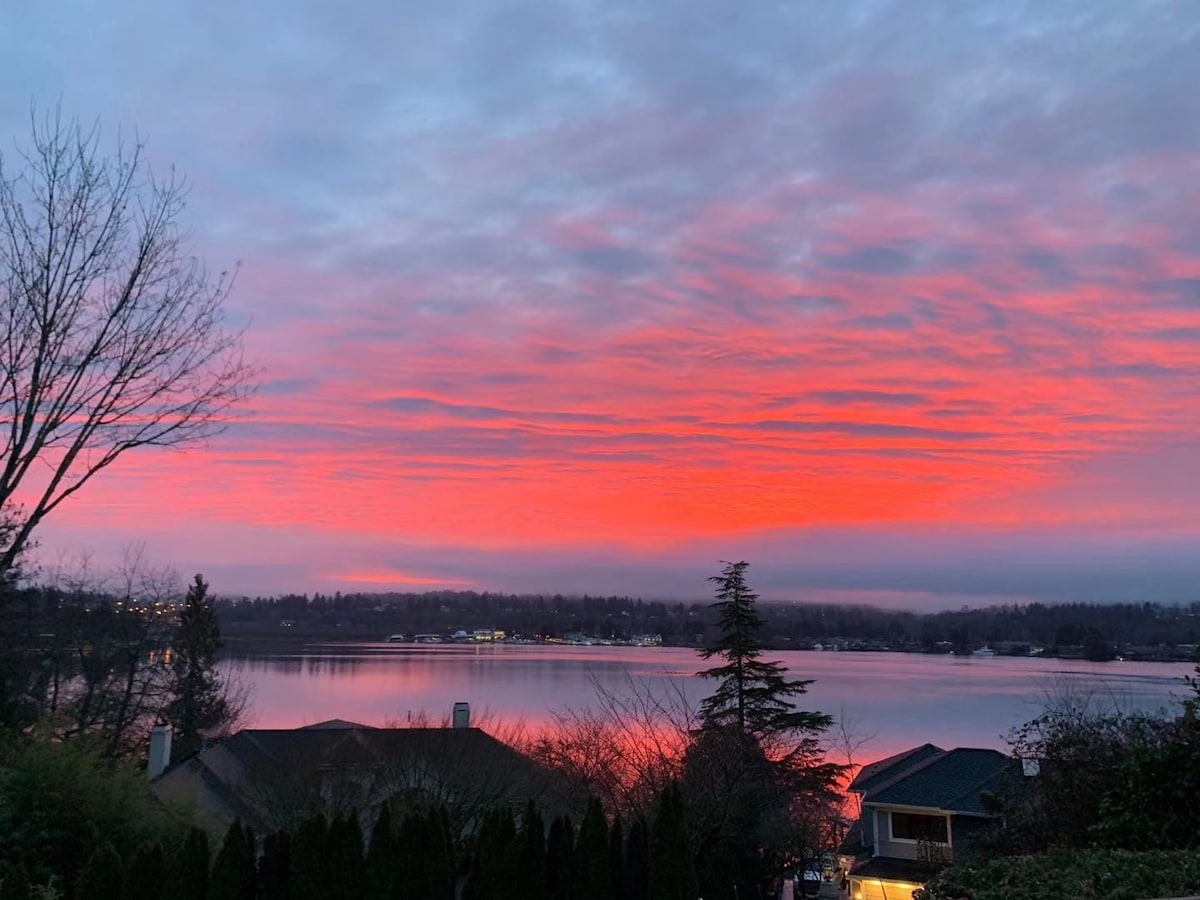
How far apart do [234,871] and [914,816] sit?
16.9 meters

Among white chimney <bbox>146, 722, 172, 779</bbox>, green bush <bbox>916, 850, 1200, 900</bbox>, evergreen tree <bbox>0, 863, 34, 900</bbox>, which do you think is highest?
green bush <bbox>916, 850, 1200, 900</bbox>

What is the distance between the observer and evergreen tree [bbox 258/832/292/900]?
10625 mm

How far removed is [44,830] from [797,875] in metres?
19.7

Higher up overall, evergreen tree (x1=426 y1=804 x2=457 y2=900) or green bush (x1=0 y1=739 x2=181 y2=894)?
green bush (x1=0 y1=739 x2=181 y2=894)

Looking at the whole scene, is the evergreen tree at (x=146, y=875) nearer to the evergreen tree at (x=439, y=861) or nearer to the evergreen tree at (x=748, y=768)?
the evergreen tree at (x=439, y=861)

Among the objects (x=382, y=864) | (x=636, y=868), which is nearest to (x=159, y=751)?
(x=382, y=864)

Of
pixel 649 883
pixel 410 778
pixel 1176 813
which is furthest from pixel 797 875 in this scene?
pixel 1176 813

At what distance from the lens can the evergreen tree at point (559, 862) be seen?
36.7 ft

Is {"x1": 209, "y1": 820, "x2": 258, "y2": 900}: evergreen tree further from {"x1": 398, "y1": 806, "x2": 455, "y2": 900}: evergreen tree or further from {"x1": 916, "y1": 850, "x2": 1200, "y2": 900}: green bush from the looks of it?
{"x1": 916, "y1": 850, "x2": 1200, "y2": 900}: green bush

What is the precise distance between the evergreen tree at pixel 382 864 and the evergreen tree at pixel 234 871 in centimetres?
130

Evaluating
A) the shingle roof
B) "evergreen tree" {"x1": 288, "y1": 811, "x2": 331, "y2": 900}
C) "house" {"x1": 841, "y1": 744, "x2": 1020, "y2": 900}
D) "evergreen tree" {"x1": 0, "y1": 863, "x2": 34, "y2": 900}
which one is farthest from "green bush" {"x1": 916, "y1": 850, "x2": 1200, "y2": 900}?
the shingle roof

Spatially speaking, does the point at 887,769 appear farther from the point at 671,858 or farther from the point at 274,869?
the point at 274,869

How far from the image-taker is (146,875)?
9.70 meters

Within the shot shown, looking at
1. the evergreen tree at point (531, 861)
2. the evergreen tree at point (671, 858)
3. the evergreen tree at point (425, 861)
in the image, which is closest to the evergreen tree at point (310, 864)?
the evergreen tree at point (425, 861)
